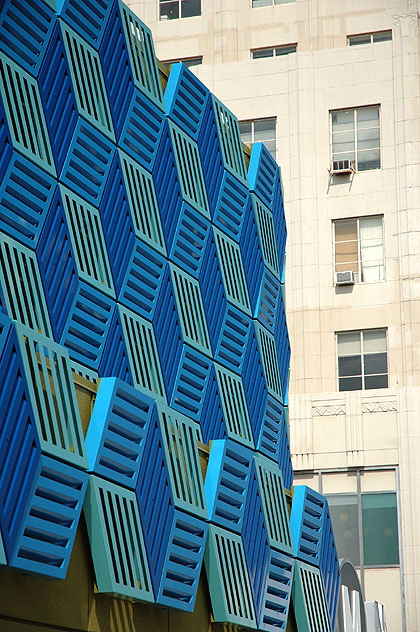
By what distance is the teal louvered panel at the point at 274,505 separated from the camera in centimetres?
2084

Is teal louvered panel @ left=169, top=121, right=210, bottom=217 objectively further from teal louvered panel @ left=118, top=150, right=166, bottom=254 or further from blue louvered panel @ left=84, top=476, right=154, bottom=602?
blue louvered panel @ left=84, top=476, right=154, bottom=602

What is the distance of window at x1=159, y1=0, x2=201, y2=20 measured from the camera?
48719 mm

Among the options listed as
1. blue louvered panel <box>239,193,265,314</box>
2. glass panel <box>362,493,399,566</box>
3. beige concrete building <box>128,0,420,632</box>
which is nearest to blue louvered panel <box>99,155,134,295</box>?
blue louvered panel <box>239,193,265,314</box>

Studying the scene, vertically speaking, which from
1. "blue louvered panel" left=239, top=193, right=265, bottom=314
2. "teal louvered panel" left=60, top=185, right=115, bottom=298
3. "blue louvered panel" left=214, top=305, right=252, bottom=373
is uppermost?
"blue louvered panel" left=239, top=193, right=265, bottom=314

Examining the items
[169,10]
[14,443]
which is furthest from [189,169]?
[169,10]

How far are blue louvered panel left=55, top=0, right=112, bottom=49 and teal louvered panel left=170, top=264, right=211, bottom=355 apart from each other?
3.99 metres

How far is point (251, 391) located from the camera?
23.0m

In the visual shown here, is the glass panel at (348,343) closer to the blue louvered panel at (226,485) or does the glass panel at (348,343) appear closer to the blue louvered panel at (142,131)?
the blue louvered panel at (226,485)

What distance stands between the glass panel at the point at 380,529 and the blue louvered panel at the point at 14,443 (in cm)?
2779

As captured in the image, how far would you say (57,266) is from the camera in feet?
53.3

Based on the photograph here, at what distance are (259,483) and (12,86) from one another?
846 centimetres

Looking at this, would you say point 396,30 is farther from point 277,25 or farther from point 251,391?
point 251,391

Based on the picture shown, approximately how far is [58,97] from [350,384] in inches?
1022

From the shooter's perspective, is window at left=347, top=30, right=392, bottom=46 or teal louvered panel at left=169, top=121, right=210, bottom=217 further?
window at left=347, top=30, right=392, bottom=46
